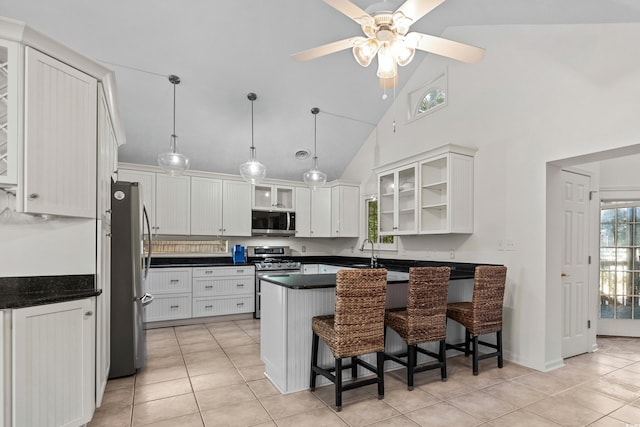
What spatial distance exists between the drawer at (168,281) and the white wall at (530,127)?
145 inches

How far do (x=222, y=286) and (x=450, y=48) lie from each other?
451 cm

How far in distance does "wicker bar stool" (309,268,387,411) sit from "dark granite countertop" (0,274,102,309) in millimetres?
1625

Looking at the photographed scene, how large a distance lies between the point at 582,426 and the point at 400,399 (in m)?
1.19

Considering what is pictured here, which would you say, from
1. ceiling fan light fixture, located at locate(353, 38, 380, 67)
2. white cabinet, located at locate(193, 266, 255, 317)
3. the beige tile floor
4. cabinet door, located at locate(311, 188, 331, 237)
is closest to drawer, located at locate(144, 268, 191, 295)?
white cabinet, located at locate(193, 266, 255, 317)

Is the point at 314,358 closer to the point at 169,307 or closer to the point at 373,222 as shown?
the point at 169,307

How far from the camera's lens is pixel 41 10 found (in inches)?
130

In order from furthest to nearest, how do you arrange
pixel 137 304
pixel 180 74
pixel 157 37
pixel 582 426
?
pixel 180 74, pixel 157 37, pixel 137 304, pixel 582 426

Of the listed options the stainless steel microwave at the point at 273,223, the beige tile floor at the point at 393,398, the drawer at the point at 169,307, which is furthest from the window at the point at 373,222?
the drawer at the point at 169,307

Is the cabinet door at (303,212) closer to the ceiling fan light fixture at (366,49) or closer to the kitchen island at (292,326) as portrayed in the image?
the kitchen island at (292,326)

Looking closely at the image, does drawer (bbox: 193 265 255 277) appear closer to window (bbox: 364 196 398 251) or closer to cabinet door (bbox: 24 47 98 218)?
window (bbox: 364 196 398 251)

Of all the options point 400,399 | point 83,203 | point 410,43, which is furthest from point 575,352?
point 83,203

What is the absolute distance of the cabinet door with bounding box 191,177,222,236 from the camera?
561cm

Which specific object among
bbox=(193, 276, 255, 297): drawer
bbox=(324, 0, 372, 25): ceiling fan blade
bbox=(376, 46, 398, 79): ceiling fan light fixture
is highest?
bbox=(324, 0, 372, 25): ceiling fan blade

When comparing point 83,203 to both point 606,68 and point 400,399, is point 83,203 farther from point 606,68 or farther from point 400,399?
point 606,68
